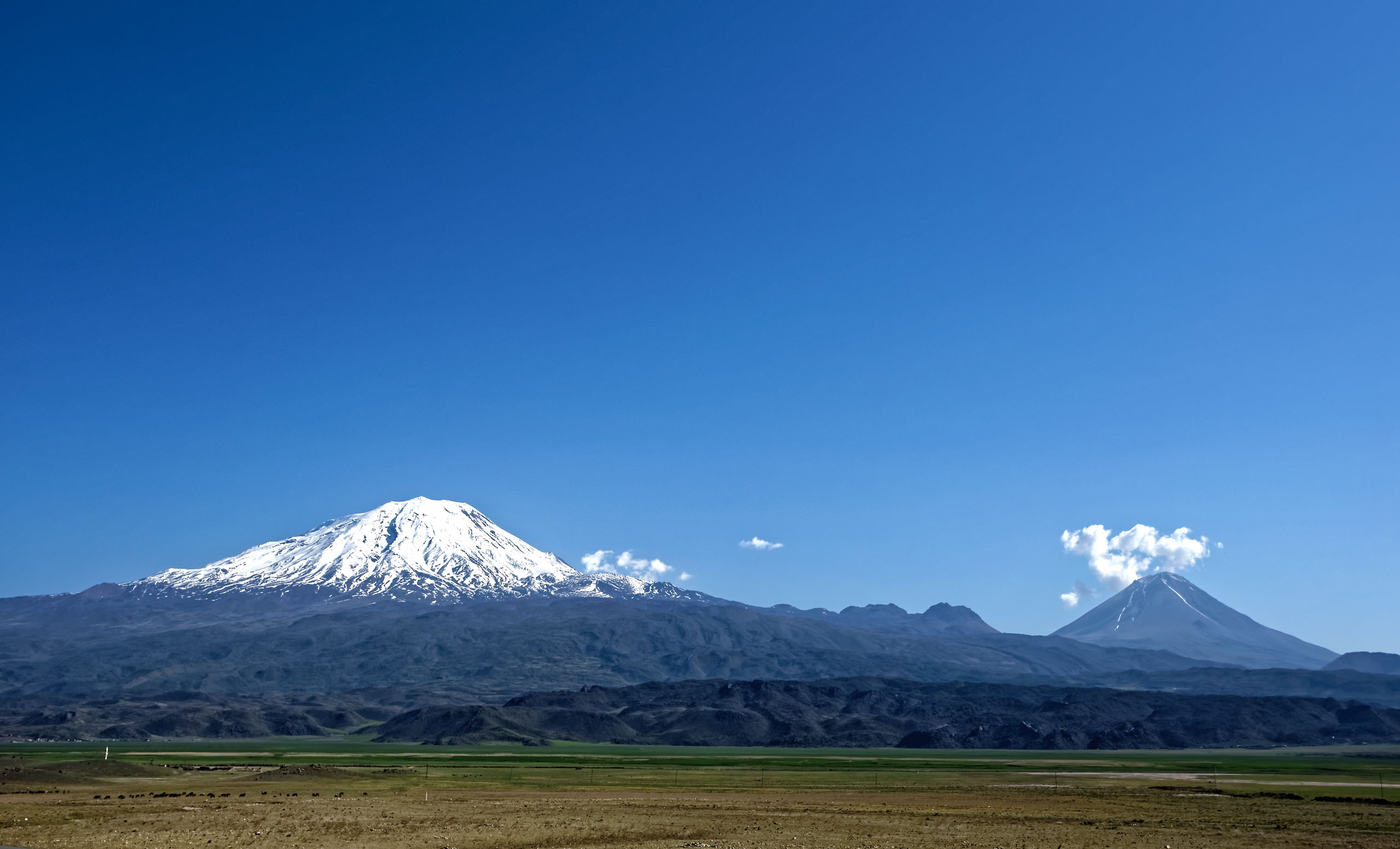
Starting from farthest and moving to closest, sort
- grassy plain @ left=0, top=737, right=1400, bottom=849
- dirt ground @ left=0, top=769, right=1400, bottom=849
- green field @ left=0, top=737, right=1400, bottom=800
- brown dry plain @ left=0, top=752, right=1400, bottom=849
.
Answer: green field @ left=0, top=737, right=1400, bottom=800 → grassy plain @ left=0, top=737, right=1400, bottom=849 → brown dry plain @ left=0, top=752, right=1400, bottom=849 → dirt ground @ left=0, top=769, right=1400, bottom=849

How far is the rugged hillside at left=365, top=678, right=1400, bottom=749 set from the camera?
163875 mm

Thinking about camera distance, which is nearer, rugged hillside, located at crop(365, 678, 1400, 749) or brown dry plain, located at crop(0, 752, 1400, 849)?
brown dry plain, located at crop(0, 752, 1400, 849)

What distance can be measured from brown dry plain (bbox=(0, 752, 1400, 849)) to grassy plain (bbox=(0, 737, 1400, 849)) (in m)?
0.23

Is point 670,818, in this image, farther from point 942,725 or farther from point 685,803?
point 942,725

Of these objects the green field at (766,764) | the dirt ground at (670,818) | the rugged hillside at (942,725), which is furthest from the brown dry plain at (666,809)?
the rugged hillside at (942,725)

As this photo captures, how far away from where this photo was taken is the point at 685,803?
65.3 meters

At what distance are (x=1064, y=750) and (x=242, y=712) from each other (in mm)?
139770

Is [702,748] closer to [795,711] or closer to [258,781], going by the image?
[795,711]

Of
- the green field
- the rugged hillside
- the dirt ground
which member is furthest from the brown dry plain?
the rugged hillside

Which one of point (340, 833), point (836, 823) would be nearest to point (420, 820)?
point (340, 833)

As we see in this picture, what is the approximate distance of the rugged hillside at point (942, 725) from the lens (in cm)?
16388

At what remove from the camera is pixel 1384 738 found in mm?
173000

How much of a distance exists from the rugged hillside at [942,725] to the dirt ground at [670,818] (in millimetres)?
88619

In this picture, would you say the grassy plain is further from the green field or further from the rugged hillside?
the rugged hillside
